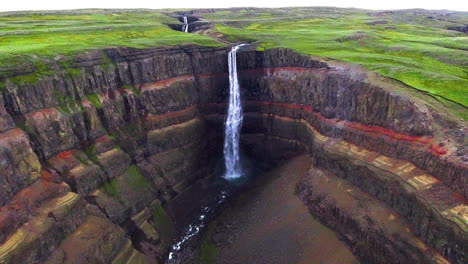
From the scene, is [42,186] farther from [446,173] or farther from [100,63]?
[446,173]

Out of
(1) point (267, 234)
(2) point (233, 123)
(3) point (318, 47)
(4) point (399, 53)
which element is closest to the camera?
(1) point (267, 234)

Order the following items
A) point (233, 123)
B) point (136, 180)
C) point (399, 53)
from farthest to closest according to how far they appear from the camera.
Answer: point (233, 123) < point (399, 53) < point (136, 180)

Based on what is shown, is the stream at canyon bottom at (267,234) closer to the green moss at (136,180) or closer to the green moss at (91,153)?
the green moss at (136,180)

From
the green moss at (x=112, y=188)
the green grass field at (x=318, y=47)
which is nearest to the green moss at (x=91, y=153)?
the green moss at (x=112, y=188)

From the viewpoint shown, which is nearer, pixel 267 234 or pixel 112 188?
pixel 267 234

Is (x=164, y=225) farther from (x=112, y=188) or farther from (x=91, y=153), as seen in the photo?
(x=91, y=153)

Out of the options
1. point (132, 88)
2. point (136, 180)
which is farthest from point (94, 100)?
point (136, 180)

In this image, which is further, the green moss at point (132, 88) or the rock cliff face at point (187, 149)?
the green moss at point (132, 88)
